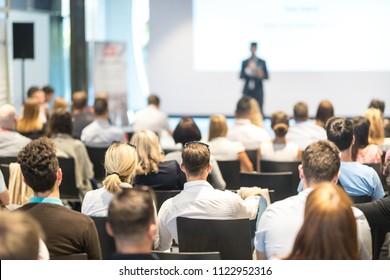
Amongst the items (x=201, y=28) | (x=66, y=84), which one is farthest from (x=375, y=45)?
(x=66, y=84)

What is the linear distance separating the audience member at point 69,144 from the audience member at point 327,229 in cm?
503

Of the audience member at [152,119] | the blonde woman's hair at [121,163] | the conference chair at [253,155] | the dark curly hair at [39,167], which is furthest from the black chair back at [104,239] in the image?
the audience member at [152,119]

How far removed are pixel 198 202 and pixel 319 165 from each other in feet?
3.29

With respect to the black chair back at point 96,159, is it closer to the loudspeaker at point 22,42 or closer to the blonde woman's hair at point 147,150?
the blonde woman's hair at point 147,150

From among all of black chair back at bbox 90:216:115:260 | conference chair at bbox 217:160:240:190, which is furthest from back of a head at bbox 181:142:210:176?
conference chair at bbox 217:160:240:190

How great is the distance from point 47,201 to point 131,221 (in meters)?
1.20

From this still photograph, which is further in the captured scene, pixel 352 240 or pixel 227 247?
pixel 227 247

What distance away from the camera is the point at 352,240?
261 centimetres

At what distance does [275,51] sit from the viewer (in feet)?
50.1

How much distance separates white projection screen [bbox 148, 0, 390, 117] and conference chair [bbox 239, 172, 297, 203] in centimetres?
906

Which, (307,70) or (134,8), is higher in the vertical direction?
(134,8)

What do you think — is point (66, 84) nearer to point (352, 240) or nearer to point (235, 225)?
point (235, 225)

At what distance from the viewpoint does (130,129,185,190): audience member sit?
5.73 meters

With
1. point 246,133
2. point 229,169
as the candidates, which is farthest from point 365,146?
point 246,133
